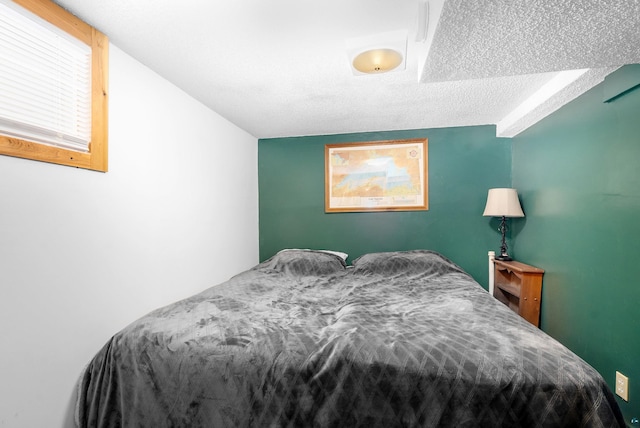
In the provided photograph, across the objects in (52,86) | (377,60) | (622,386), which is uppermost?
(377,60)

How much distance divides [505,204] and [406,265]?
43.5 inches

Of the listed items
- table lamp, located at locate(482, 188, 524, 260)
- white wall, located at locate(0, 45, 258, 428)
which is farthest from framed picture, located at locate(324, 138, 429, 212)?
white wall, located at locate(0, 45, 258, 428)

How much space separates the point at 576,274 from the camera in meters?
2.04

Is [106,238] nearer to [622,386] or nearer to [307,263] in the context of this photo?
[307,263]

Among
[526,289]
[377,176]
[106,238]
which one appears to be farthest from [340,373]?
[377,176]

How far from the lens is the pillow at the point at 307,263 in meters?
2.85

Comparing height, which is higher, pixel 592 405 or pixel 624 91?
pixel 624 91

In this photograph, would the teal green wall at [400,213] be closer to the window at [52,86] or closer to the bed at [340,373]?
the bed at [340,373]

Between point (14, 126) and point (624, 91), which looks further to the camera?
point (624, 91)

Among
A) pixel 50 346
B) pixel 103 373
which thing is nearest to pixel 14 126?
pixel 50 346

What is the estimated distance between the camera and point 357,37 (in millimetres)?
1642

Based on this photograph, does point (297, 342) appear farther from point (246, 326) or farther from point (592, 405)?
point (592, 405)

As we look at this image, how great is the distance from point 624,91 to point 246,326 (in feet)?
7.74

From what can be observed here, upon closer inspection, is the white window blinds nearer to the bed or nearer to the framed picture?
the bed
